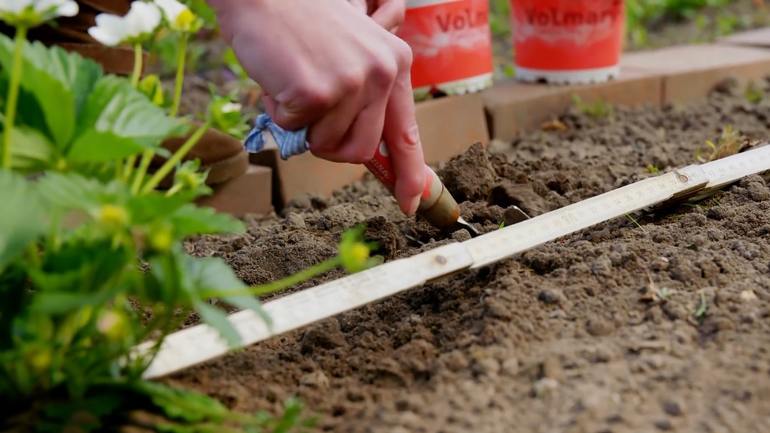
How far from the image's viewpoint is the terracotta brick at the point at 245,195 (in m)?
2.40

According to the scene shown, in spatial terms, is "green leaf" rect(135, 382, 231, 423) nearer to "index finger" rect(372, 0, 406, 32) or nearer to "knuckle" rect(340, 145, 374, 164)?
"knuckle" rect(340, 145, 374, 164)

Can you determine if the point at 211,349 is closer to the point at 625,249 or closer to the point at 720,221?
the point at 625,249

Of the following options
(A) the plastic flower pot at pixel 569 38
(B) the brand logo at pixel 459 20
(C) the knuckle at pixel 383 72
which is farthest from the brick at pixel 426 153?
(C) the knuckle at pixel 383 72

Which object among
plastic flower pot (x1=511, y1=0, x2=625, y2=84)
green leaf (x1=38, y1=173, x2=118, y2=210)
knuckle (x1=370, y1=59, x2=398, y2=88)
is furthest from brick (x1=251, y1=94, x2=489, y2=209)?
green leaf (x1=38, y1=173, x2=118, y2=210)

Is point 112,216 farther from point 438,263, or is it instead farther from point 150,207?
point 438,263

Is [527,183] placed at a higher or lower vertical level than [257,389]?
lower

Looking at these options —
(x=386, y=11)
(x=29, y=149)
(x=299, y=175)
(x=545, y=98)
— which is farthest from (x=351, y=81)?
(x=545, y=98)

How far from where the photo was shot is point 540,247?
5.48 ft

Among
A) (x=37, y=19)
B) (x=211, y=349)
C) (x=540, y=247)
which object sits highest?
(x=37, y=19)

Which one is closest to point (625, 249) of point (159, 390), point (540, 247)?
point (540, 247)

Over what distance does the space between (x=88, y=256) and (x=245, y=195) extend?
4.48 ft

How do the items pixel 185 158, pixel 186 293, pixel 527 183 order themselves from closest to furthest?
1. pixel 186 293
2. pixel 527 183
3. pixel 185 158

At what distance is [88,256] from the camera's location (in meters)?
1.05

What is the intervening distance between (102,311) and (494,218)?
988mm
